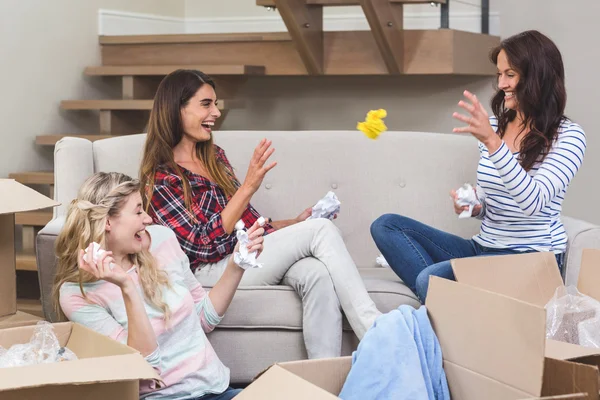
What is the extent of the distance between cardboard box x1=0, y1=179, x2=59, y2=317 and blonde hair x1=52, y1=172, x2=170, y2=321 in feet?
0.44

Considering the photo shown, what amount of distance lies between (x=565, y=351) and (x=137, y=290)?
3.30 feet

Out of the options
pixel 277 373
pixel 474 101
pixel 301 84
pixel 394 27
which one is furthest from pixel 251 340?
pixel 301 84

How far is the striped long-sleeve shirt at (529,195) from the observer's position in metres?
2.42

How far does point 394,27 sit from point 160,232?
1940 mm

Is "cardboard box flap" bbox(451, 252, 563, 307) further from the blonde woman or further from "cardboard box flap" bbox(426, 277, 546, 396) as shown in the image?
the blonde woman

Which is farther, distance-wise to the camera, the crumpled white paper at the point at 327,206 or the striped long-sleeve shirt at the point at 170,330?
the crumpled white paper at the point at 327,206

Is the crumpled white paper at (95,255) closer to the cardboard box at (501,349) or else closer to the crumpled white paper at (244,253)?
the crumpled white paper at (244,253)

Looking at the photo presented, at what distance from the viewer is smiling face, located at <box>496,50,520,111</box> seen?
2639mm

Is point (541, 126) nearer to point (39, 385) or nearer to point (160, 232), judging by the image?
point (160, 232)

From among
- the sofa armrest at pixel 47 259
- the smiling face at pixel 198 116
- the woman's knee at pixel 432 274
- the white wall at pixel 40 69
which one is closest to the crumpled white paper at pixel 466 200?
the woman's knee at pixel 432 274

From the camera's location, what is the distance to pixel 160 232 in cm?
235

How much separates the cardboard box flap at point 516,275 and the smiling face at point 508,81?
2.38ft

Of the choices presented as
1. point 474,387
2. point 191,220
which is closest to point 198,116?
point 191,220

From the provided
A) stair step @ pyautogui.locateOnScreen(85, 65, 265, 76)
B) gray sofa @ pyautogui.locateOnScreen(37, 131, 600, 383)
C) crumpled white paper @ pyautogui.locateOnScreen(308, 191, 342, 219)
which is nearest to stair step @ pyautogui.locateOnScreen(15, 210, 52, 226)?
stair step @ pyautogui.locateOnScreen(85, 65, 265, 76)
